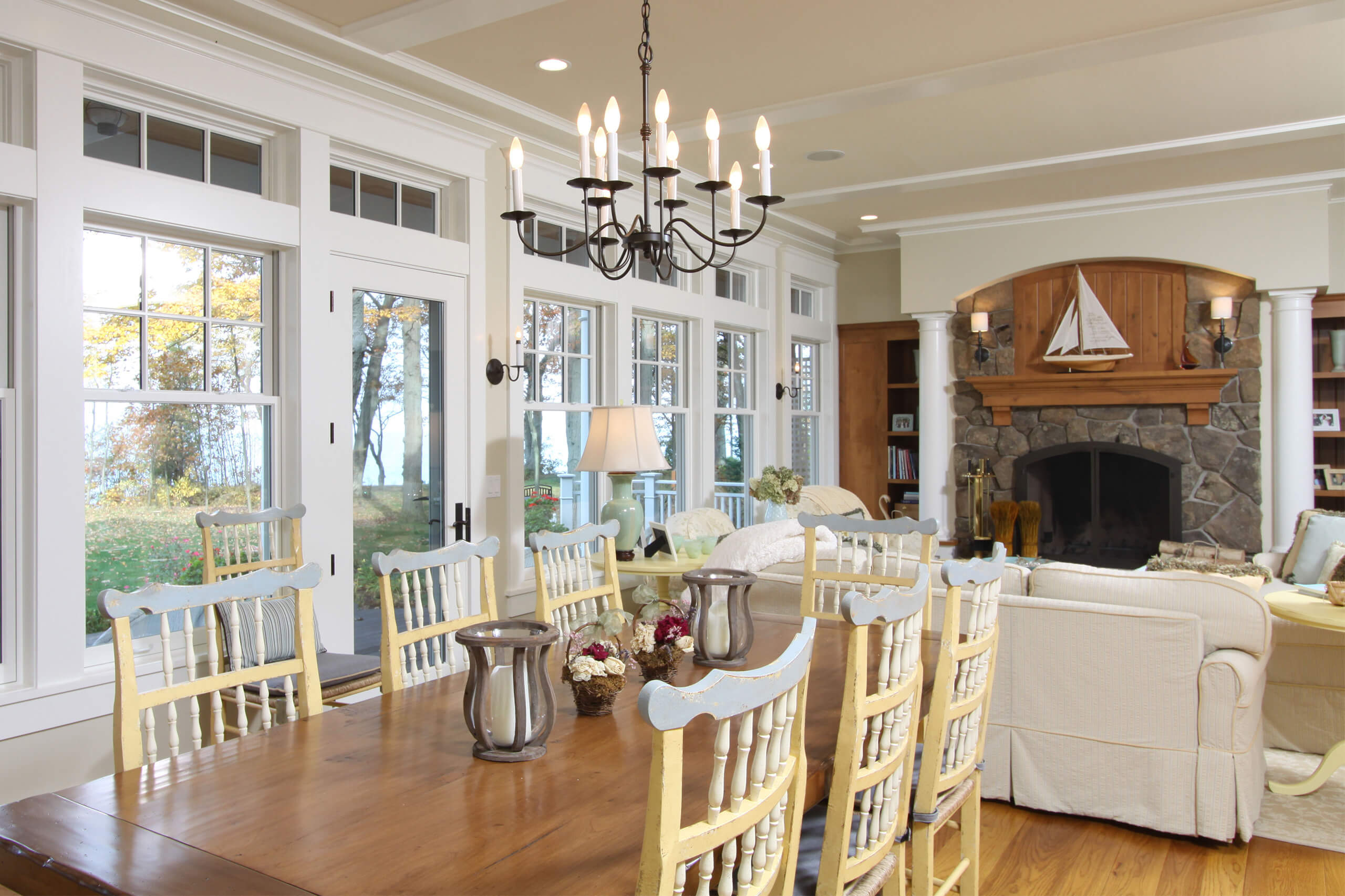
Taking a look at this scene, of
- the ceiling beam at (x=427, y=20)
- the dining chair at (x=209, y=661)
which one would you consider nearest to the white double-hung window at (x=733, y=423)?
the ceiling beam at (x=427, y=20)

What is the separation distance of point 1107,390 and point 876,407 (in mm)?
1795

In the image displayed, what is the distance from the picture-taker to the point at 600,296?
5172 millimetres

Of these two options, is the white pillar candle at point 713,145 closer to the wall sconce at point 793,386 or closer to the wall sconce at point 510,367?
the wall sconce at point 510,367

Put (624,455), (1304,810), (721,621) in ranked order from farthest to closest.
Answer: (624,455)
(1304,810)
(721,621)

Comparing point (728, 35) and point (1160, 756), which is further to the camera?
point (728, 35)

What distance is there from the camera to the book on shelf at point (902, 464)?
7.66 m

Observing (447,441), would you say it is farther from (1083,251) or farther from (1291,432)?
(1291,432)

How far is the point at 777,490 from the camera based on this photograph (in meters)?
5.54

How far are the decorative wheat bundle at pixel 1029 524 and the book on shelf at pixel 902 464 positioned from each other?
991 millimetres

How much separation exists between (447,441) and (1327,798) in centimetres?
365

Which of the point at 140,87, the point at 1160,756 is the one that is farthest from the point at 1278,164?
the point at 140,87

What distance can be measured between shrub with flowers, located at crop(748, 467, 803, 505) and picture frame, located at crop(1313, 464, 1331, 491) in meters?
3.50

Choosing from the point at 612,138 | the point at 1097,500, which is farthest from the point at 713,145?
the point at 1097,500

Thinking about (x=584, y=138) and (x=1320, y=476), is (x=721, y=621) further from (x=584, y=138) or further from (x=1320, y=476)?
(x=1320, y=476)
